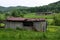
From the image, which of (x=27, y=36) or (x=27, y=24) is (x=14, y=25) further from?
(x=27, y=36)

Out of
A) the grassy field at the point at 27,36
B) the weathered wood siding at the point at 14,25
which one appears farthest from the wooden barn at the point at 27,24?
the grassy field at the point at 27,36

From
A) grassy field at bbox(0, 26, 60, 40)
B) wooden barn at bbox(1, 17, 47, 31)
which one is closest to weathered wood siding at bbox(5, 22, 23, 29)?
wooden barn at bbox(1, 17, 47, 31)

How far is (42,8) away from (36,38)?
81881 mm

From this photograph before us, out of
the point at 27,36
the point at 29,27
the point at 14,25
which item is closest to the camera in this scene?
the point at 27,36

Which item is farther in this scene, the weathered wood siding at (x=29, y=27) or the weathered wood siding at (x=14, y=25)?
the weathered wood siding at (x=14, y=25)

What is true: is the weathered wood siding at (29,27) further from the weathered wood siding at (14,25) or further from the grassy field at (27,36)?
the grassy field at (27,36)

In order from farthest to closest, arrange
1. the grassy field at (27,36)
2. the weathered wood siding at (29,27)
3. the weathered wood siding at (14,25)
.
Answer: the weathered wood siding at (14,25), the weathered wood siding at (29,27), the grassy field at (27,36)

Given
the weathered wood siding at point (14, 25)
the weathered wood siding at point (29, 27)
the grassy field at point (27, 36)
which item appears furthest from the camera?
the weathered wood siding at point (14, 25)

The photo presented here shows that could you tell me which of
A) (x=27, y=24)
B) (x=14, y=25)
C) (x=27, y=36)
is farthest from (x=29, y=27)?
(x=27, y=36)

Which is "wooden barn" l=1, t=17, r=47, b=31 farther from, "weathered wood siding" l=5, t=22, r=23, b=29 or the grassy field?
the grassy field

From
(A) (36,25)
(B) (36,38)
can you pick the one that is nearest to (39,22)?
(A) (36,25)

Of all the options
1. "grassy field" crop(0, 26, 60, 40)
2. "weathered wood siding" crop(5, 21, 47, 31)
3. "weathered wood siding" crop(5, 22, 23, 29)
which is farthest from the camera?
"weathered wood siding" crop(5, 22, 23, 29)

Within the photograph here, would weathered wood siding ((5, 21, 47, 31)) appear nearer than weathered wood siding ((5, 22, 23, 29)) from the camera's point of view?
Yes

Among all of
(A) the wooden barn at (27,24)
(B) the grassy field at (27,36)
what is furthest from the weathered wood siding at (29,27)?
(B) the grassy field at (27,36)
